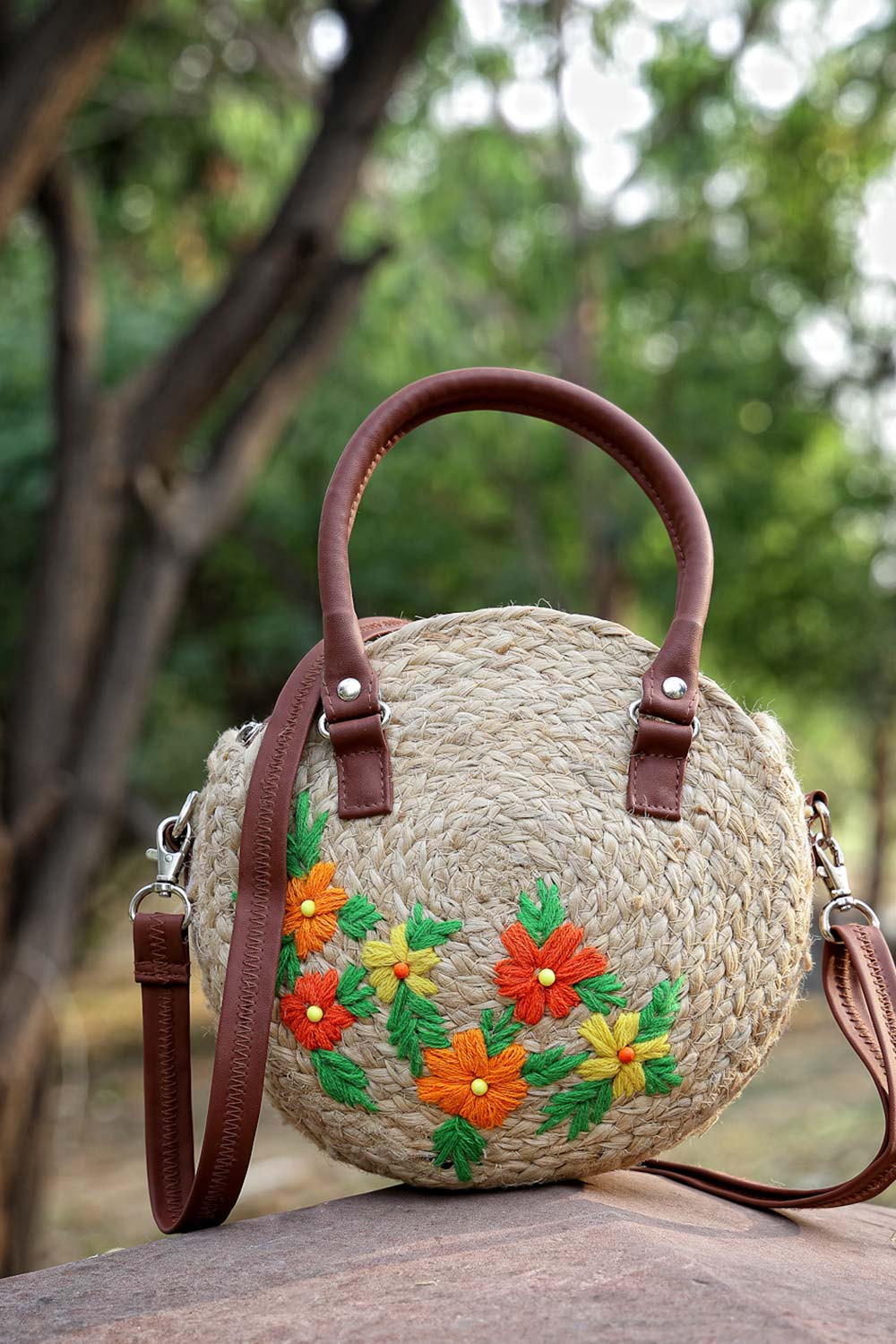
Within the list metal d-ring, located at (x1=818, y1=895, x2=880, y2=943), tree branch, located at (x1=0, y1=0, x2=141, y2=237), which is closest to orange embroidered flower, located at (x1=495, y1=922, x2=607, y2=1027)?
metal d-ring, located at (x1=818, y1=895, x2=880, y2=943)

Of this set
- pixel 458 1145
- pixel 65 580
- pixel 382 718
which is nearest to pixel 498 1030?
pixel 458 1145

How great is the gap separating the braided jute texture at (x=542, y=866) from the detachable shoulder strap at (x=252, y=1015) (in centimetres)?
5

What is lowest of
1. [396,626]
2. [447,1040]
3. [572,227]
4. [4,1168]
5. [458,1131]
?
[4,1168]

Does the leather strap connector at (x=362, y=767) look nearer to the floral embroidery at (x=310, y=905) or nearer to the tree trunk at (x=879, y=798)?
the floral embroidery at (x=310, y=905)

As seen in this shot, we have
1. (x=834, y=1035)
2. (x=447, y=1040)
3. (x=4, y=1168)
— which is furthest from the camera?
(x=834, y=1035)

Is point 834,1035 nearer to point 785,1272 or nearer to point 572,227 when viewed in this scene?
point 572,227

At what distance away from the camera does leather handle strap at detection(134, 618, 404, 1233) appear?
143 cm

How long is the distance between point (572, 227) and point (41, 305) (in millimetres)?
3357

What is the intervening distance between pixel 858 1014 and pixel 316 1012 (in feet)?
2.26

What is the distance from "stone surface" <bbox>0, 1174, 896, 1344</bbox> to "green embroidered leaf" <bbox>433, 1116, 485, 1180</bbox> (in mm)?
52

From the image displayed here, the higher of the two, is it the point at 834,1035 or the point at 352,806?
the point at 352,806

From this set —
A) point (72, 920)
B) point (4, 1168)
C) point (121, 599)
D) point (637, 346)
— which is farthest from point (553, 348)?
point (4, 1168)

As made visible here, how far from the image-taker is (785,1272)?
1273mm

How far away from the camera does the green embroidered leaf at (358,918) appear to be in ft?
4.67
